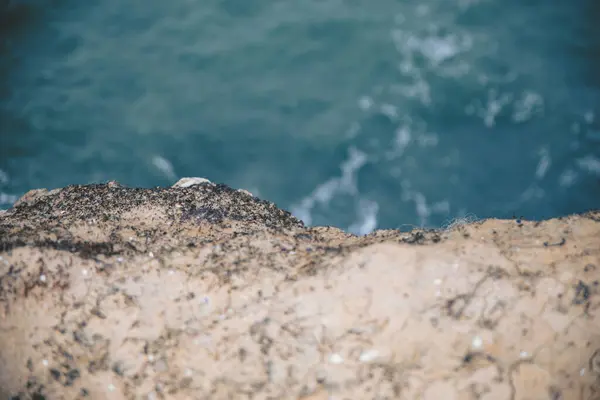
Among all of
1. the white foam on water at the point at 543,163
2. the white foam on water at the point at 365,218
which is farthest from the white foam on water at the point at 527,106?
the white foam on water at the point at 365,218

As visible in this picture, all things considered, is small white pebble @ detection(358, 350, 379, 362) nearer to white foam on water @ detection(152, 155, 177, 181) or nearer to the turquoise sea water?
the turquoise sea water

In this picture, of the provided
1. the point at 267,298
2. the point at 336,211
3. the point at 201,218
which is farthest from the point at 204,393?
the point at 336,211

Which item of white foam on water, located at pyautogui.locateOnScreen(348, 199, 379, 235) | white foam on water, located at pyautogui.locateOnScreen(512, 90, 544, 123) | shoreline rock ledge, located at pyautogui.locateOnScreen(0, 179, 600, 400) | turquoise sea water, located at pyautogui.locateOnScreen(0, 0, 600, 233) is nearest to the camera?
shoreline rock ledge, located at pyautogui.locateOnScreen(0, 179, 600, 400)

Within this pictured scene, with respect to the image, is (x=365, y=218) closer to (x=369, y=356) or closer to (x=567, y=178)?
(x=567, y=178)

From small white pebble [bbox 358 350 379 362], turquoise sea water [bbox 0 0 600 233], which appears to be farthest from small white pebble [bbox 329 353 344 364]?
turquoise sea water [bbox 0 0 600 233]

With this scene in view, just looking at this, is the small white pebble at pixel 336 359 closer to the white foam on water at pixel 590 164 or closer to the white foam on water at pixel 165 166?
the white foam on water at pixel 165 166

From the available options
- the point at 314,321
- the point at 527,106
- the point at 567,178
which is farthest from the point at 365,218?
the point at 314,321
